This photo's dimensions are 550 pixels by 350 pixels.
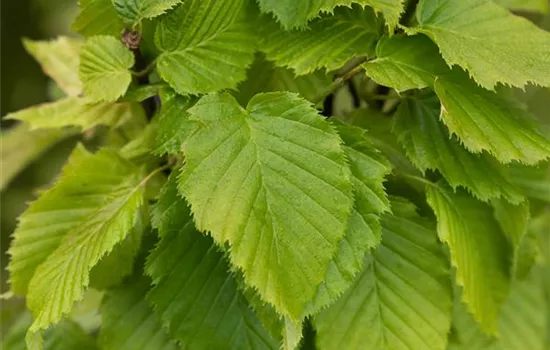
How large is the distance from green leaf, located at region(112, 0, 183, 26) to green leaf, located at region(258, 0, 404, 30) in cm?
6

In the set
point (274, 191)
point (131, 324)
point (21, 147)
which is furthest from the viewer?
point (21, 147)

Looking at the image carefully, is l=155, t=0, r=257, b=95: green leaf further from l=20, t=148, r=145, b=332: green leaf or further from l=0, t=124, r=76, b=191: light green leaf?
l=0, t=124, r=76, b=191: light green leaf

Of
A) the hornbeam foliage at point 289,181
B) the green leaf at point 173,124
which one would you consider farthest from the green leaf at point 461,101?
the green leaf at point 173,124

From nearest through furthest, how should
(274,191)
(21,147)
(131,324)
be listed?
(274,191)
(131,324)
(21,147)

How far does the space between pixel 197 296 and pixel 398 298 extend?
130 mm

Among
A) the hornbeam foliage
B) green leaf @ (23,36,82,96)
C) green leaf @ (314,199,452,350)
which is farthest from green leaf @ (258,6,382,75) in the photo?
green leaf @ (23,36,82,96)

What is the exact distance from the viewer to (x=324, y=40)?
46 centimetres

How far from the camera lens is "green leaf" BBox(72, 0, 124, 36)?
0.47 metres

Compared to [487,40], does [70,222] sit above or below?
below

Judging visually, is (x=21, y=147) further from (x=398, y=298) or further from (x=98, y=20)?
(x=398, y=298)

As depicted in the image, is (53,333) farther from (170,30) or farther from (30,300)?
(170,30)

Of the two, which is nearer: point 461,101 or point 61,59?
point 461,101

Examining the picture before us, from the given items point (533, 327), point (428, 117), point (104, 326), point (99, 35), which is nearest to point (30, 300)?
point (104, 326)

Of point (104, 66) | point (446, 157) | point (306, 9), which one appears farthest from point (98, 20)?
point (446, 157)
